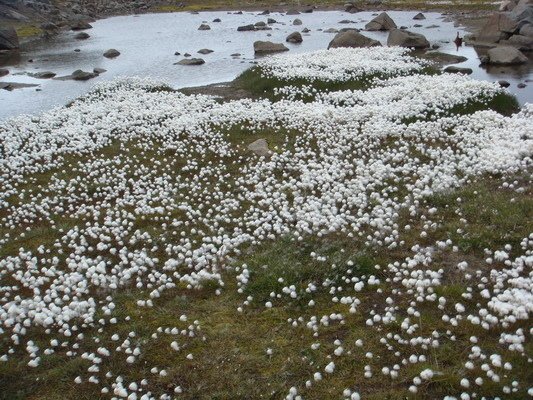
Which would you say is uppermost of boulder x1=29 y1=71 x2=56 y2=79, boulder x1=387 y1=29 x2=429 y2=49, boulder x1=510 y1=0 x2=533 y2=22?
boulder x1=510 y1=0 x2=533 y2=22

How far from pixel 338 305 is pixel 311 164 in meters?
7.74

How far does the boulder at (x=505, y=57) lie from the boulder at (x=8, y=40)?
51.0m

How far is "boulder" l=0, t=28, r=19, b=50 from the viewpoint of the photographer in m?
57.6

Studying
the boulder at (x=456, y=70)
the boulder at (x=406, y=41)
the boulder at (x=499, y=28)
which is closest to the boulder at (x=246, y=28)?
the boulder at (x=406, y=41)

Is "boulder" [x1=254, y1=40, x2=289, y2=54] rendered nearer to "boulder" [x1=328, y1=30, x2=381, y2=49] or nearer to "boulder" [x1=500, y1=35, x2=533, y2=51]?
"boulder" [x1=328, y1=30, x2=381, y2=49]

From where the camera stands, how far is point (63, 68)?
46.6 metres

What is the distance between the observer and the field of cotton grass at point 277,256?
329 inches

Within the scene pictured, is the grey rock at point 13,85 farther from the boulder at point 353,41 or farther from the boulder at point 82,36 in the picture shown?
the boulder at point 82,36

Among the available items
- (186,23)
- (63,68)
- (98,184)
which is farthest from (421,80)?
(186,23)

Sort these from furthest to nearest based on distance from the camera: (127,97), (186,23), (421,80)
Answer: (186,23)
(127,97)
(421,80)

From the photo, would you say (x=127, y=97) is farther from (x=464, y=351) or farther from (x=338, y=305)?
(x=464, y=351)

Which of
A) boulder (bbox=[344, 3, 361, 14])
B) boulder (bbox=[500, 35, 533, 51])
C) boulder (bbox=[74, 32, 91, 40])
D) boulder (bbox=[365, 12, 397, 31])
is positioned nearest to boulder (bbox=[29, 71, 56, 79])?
boulder (bbox=[74, 32, 91, 40])

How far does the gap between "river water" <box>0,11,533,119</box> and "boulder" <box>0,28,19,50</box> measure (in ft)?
4.84

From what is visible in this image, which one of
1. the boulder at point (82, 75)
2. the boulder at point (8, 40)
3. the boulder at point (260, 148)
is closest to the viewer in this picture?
the boulder at point (260, 148)
